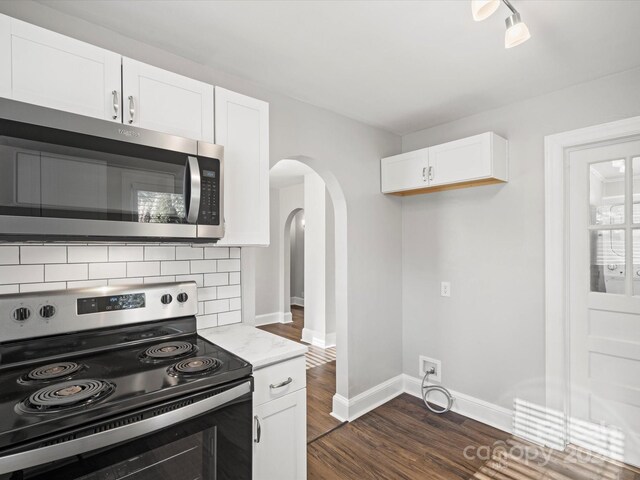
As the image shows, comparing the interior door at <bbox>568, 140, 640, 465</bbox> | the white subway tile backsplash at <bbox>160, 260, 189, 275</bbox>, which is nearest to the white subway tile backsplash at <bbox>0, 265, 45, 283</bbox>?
the white subway tile backsplash at <bbox>160, 260, 189, 275</bbox>

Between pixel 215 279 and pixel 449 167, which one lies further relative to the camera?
pixel 449 167

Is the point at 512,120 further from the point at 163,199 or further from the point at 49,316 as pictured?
the point at 49,316

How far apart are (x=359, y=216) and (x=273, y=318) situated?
383 centimetres

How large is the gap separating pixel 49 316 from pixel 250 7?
5.11ft

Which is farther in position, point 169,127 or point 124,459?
point 169,127

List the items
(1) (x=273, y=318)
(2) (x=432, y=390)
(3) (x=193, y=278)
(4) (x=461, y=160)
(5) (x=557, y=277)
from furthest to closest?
(1) (x=273, y=318) < (2) (x=432, y=390) < (4) (x=461, y=160) < (5) (x=557, y=277) < (3) (x=193, y=278)

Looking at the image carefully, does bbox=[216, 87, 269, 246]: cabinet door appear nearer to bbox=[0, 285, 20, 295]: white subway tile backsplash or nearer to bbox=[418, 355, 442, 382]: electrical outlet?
bbox=[0, 285, 20, 295]: white subway tile backsplash

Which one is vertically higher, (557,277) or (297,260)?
Answer: (557,277)

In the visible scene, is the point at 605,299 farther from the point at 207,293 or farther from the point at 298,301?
the point at 298,301

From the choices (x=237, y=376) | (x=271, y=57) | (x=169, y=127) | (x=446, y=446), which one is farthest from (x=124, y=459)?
(x=446, y=446)

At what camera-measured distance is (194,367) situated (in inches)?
52.2

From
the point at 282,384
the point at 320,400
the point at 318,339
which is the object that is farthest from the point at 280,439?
the point at 318,339

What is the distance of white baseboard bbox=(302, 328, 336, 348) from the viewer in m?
A: 4.78

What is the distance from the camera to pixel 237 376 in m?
1.36
